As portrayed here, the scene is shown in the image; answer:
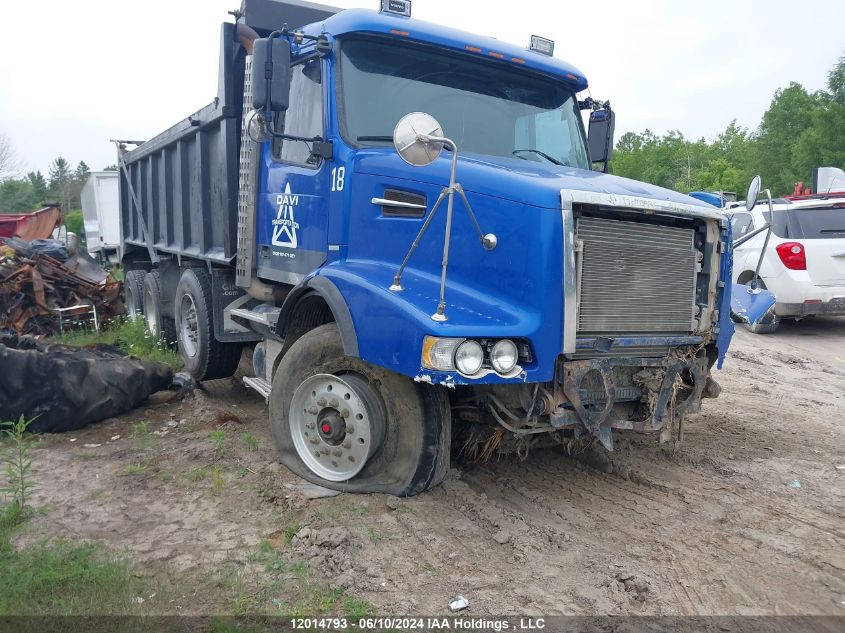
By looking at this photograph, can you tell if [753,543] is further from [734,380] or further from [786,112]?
[786,112]

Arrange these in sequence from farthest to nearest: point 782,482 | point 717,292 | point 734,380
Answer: point 734,380, point 782,482, point 717,292

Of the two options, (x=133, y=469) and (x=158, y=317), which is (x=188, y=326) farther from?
(x=133, y=469)

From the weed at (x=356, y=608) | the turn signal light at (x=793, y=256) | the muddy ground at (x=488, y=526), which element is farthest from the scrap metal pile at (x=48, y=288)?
the turn signal light at (x=793, y=256)

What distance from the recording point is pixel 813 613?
129 inches

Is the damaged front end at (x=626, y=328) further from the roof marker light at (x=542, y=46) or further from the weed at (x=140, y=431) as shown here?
the weed at (x=140, y=431)

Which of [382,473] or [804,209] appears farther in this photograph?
[804,209]

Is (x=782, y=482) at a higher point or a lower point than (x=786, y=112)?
lower

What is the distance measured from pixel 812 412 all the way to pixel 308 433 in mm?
5088

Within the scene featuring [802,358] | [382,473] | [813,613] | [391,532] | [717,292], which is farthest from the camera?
[802,358]

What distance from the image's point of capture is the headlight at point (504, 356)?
12.1 ft

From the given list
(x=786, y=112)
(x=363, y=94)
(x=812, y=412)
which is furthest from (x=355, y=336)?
(x=786, y=112)

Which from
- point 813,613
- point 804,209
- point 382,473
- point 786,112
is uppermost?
point 786,112

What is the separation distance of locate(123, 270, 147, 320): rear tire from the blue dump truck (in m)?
4.92

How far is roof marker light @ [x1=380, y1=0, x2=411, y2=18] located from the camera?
4945 mm
